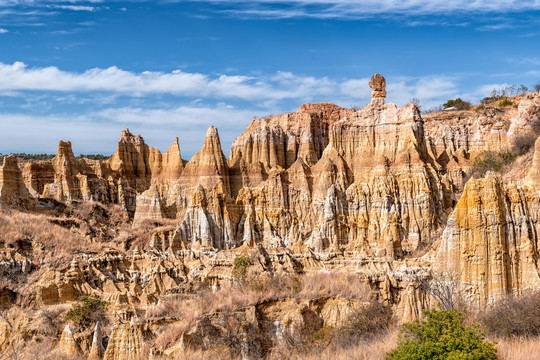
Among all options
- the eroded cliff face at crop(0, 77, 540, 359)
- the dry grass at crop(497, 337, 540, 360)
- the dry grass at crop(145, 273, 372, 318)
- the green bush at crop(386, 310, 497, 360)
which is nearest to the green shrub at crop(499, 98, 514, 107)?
the eroded cliff face at crop(0, 77, 540, 359)

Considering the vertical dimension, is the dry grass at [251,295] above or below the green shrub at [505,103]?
below

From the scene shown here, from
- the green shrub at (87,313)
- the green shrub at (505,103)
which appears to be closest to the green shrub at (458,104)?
the green shrub at (505,103)

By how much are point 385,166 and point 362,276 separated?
22521 mm

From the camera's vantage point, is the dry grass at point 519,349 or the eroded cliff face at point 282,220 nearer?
the dry grass at point 519,349

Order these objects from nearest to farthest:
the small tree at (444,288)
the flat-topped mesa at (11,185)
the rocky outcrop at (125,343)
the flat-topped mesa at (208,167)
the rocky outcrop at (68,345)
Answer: the rocky outcrop at (125,343) → the rocky outcrop at (68,345) → the small tree at (444,288) → the flat-topped mesa at (11,185) → the flat-topped mesa at (208,167)

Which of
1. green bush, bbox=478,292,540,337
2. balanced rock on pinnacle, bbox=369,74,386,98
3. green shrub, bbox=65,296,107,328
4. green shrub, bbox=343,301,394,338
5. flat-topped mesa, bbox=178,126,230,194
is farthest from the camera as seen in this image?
flat-topped mesa, bbox=178,126,230,194

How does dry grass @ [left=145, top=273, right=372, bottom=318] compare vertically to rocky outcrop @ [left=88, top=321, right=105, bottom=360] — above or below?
above

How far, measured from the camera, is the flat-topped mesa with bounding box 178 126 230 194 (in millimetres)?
60438

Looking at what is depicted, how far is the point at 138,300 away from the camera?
38312 millimetres

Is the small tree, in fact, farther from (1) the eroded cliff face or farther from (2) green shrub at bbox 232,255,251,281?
(2) green shrub at bbox 232,255,251,281

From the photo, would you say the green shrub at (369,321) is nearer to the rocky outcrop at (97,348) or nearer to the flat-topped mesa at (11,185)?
the rocky outcrop at (97,348)

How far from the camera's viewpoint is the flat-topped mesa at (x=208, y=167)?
60.4m

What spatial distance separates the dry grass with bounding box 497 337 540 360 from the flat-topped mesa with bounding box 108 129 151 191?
5456 cm

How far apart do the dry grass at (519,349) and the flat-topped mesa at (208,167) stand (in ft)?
138
